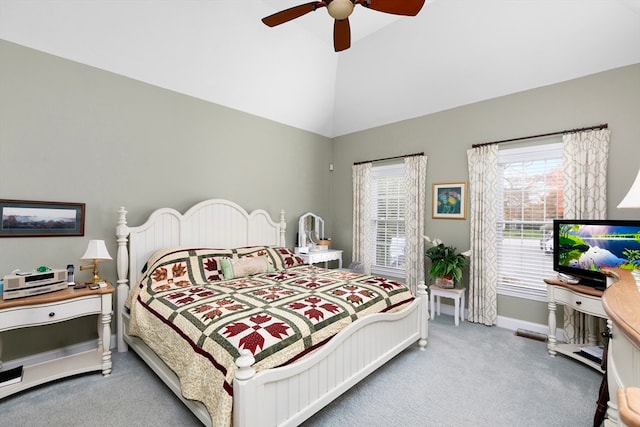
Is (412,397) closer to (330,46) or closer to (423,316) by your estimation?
(423,316)

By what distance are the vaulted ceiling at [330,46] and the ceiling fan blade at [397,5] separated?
1.55 meters

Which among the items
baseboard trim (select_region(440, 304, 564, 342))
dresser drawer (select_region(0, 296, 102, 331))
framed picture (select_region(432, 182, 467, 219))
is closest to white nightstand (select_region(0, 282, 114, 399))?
dresser drawer (select_region(0, 296, 102, 331))

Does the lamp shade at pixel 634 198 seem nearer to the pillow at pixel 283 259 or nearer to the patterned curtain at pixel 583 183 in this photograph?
the patterned curtain at pixel 583 183

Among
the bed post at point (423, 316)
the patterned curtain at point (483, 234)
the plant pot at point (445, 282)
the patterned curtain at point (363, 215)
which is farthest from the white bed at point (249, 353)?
the patterned curtain at point (363, 215)

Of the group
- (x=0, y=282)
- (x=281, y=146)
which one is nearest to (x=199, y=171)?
(x=281, y=146)

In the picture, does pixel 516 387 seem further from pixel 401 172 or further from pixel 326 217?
pixel 326 217

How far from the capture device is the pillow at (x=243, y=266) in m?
3.26

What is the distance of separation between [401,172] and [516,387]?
3115 mm

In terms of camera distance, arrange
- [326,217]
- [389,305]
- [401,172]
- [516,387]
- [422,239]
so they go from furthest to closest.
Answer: [326,217] < [401,172] < [422,239] < [389,305] < [516,387]

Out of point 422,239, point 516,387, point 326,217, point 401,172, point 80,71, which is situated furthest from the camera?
point 326,217

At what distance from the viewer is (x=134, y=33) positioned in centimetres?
296

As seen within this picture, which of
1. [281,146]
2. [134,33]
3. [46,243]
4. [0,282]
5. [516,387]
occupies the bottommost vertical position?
[516,387]

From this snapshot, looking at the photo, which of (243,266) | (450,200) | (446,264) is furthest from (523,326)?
(243,266)

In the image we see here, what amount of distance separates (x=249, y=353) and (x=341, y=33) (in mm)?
2456
